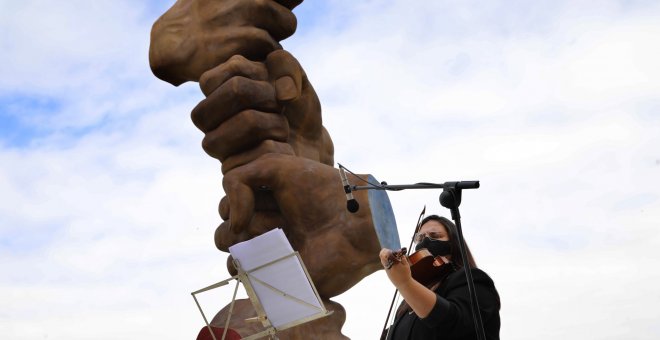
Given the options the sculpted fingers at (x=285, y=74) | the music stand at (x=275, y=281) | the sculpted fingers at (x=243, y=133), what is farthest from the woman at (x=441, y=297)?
the sculpted fingers at (x=285, y=74)

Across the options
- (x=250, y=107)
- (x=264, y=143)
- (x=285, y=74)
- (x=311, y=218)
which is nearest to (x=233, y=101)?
(x=250, y=107)

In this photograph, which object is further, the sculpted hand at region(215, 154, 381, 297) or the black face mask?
the sculpted hand at region(215, 154, 381, 297)

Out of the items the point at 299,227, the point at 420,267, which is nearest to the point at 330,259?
the point at 299,227

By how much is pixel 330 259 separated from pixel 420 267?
324 cm

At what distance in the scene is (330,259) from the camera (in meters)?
5.69

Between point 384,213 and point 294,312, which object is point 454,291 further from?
point 384,213

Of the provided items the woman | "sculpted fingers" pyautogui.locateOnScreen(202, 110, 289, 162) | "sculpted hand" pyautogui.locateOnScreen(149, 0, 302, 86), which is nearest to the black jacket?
the woman

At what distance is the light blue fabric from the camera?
18.9 ft

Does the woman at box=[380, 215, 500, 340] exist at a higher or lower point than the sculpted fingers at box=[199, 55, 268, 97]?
lower

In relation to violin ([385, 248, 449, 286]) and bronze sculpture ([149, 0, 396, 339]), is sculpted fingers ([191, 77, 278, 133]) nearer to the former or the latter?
bronze sculpture ([149, 0, 396, 339])

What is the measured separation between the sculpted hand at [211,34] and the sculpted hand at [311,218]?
3.07 feet

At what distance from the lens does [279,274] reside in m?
4.41

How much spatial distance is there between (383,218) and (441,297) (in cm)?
365

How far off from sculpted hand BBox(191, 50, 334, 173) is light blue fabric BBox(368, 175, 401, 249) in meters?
0.71
